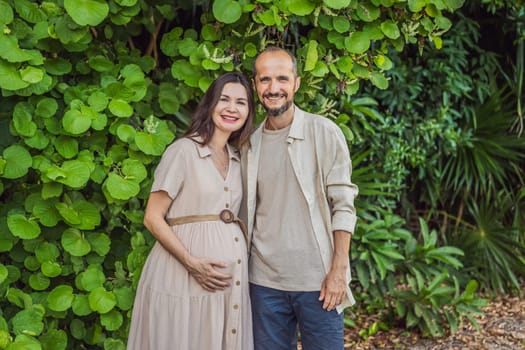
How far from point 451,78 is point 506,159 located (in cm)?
90

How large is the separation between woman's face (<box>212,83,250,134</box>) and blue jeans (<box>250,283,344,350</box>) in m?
0.62

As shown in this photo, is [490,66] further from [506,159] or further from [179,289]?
[179,289]

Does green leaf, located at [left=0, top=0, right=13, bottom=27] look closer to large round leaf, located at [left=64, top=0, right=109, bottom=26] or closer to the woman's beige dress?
large round leaf, located at [left=64, top=0, right=109, bottom=26]

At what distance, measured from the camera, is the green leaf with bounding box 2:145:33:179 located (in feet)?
7.84

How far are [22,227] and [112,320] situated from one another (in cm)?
54

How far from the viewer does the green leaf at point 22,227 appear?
94.2 inches

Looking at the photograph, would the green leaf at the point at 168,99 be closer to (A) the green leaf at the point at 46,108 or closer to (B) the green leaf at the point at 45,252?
(A) the green leaf at the point at 46,108

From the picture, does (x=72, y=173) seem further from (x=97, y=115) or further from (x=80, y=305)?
(x=80, y=305)

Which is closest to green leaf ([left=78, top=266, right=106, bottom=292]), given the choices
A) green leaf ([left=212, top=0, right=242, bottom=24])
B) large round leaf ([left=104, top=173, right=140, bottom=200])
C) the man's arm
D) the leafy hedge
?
the leafy hedge

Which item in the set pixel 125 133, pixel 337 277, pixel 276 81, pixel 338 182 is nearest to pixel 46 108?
pixel 125 133

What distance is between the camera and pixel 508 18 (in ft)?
15.4

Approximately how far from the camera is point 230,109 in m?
2.23

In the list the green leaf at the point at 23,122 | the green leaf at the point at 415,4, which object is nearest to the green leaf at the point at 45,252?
the green leaf at the point at 23,122

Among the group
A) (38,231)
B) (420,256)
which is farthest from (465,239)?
(38,231)
